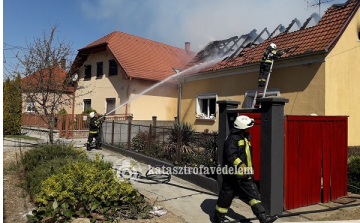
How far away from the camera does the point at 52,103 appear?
887 cm

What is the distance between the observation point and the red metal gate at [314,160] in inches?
190

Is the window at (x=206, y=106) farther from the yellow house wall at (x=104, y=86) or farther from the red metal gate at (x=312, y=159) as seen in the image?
the yellow house wall at (x=104, y=86)

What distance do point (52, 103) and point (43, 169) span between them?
3.70 meters

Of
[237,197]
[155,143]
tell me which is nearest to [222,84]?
[155,143]

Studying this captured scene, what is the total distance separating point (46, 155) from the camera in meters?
6.80

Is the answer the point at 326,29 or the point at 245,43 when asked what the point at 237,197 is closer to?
the point at 326,29

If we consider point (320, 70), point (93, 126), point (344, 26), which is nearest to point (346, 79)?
point (320, 70)

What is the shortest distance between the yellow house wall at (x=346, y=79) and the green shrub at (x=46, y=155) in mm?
6944

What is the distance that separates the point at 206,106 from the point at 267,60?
4.19 m

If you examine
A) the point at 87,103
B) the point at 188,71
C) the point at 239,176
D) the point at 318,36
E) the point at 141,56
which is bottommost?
the point at 239,176

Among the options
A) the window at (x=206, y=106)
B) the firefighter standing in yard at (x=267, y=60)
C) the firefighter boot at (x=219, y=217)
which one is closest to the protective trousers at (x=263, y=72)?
the firefighter standing in yard at (x=267, y=60)

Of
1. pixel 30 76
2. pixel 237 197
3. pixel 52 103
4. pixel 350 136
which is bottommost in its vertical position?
pixel 237 197

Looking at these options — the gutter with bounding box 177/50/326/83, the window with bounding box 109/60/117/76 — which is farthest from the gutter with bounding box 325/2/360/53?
the window with bounding box 109/60/117/76

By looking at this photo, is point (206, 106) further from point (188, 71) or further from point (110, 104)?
point (110, 104)
